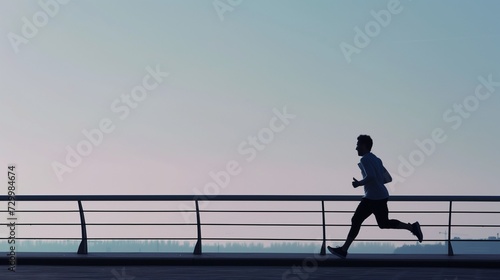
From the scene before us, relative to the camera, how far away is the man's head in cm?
1599

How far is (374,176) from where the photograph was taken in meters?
15.8

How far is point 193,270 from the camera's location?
51.6 feet

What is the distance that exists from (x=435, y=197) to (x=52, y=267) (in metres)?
6.79

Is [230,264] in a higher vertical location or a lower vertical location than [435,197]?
lower

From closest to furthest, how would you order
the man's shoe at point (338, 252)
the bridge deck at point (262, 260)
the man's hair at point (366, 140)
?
the man's hair at point (366, 140) → the man's shoe at point (338, 252) → the bridge deck at point (262, 260)

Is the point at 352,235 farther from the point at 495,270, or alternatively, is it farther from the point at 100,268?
→ the point at 100,268

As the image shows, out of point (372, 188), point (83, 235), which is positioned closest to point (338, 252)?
point (372, 188)

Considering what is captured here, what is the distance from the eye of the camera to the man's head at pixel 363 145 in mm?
15992

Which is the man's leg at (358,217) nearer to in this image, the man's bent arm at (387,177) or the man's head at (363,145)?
the man's bent arm at (387,177)

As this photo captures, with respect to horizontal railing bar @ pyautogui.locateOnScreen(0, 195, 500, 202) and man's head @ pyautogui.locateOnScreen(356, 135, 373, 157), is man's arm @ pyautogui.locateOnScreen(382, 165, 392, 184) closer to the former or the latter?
man's head @ pyautogui.locateOnScreen(356, 135, 373, 157)

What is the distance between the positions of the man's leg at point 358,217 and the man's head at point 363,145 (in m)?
0.74

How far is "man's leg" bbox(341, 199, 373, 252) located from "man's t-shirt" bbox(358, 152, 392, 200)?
132mm

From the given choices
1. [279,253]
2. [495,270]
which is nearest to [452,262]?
[495,270]

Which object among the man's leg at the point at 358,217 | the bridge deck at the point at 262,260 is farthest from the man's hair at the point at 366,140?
the bridge deck at the point at 262,260
